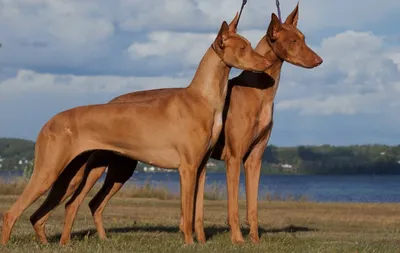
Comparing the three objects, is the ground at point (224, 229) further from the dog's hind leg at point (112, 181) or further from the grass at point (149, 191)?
the grass at point (149, 191)

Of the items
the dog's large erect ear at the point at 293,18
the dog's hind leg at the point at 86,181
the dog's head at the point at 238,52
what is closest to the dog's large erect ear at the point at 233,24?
the dog's head at the point at 238,52

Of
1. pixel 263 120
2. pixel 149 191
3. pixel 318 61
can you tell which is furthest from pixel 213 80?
pixel 149 191

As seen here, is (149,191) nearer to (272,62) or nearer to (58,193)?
(58,193)

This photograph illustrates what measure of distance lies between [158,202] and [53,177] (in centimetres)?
1424

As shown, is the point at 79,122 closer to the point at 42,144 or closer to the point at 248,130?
the point at 42,144

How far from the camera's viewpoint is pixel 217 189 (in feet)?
95.7

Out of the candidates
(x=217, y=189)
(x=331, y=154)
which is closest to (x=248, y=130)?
(x=217, y=189)

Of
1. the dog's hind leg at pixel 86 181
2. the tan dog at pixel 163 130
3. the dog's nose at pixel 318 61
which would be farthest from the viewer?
the dog's hind leg at pixel 86 181

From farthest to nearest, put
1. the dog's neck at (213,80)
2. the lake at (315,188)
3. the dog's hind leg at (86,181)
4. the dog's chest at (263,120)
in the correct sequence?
the lake at (315,188) → the dog's hind leg at (86,181) → the dog's chest at (263,120) → the dog's neck at (213,80)

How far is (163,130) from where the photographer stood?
480 inches

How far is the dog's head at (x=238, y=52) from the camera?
12.1 meters

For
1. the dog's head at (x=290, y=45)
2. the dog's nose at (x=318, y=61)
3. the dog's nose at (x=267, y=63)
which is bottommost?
the dog's nose at (x=267, y=63)

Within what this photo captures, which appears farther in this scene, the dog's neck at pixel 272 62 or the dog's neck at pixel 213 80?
the dog's neck at pixel 272 62

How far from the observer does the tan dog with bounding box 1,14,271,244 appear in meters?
12.0
